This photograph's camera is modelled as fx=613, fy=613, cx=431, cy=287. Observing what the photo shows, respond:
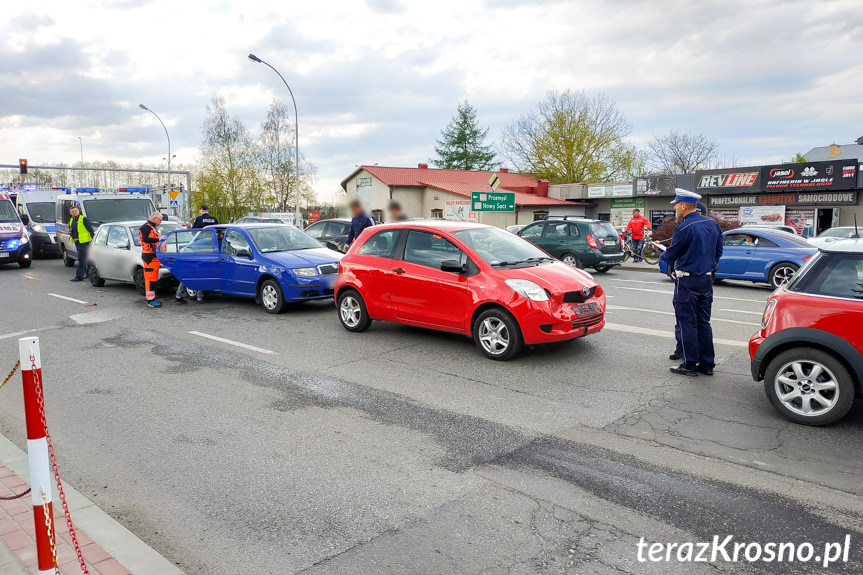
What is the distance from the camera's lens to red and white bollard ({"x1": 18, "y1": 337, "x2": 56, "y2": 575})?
2.58 metres

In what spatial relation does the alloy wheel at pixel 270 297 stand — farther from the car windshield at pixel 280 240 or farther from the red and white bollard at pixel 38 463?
the red and white bollard at pixel 38 463

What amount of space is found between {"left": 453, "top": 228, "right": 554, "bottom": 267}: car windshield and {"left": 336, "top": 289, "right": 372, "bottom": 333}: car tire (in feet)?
6.31

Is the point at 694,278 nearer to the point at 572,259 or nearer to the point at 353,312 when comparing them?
the point at 353,312

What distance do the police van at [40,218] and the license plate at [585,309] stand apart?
22156 millimetres

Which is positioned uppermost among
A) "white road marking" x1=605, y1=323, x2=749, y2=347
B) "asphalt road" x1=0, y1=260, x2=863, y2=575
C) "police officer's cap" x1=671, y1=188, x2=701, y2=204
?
"police officer's cap" x1=671, y1=188, x2=701, y2=204

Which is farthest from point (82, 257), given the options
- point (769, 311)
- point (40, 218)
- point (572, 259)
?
point (769, 311)

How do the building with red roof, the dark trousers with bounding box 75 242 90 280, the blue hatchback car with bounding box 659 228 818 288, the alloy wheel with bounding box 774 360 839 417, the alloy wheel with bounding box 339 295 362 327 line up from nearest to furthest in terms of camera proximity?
the alloy wheel with bounding box 774 360 839 417 → the alloy wheel with bounding box 339 295 362 327 → the blue hatchback car with bounding box 659 228 818 288 → the dark trousers with bounding box 75 242 90 280 → the building with red roof

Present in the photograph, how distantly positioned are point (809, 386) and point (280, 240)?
30.5ft

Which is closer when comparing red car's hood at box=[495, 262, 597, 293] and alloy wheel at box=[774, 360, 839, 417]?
alloy wheel at box=[774, 360, 839, 417]

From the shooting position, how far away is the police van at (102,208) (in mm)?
18750

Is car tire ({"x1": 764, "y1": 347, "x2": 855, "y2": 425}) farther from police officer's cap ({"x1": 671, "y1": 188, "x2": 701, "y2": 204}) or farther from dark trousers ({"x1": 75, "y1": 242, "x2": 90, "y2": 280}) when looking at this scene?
dark trousers ({"x1": 75, "y1": 242, "x2": 90, "y2": 280})

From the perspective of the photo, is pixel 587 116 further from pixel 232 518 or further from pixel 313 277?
pixel 232 518

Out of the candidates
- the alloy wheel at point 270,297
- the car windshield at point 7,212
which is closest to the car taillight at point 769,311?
the alloy wheel at point 270,297

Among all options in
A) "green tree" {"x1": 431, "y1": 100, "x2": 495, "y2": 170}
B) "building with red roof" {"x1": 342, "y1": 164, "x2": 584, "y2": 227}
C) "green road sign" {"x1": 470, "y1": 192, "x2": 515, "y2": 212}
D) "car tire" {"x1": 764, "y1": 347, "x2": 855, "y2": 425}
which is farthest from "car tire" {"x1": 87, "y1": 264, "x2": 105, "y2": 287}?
"green tree" {"x1": 431, "y1": 100, "x2": 495, "y2": 170}
